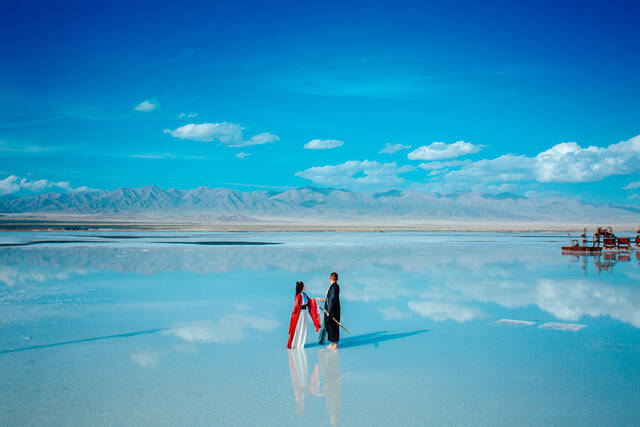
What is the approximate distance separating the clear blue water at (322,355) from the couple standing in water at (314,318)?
0.95ft

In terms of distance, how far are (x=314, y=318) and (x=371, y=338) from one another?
3.93 ft

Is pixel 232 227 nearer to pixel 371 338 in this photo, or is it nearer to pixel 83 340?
pixel 83 340

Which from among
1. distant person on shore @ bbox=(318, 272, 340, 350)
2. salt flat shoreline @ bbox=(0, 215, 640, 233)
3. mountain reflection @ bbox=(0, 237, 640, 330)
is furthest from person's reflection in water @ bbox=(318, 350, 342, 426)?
salt flat shoreline @ bbox=(0, 215, 640, 233)

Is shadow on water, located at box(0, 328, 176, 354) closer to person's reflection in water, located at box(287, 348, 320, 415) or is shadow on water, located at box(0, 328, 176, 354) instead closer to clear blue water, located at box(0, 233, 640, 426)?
clear blue water, located at box(0, 233, 640, 426)

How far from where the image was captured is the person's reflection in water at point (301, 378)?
18.3ft

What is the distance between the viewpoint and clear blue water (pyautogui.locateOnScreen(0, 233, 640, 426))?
16.9 ft

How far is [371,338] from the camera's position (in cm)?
841

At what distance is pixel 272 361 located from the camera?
6922 millimetres

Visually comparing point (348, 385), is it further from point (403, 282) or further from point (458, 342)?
point (403, 282)

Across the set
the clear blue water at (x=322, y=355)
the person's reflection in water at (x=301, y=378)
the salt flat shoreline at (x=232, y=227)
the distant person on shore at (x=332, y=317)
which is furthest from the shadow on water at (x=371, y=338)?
the salt flat shoreline at (x=232, y=227)

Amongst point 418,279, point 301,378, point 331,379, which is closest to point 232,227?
point 418,279

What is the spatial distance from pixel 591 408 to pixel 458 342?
288 cm

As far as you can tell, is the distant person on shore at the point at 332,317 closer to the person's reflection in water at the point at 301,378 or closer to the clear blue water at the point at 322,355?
the clear blue water at the point at 322,355

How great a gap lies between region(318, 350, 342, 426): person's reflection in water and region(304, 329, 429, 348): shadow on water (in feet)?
1.58
